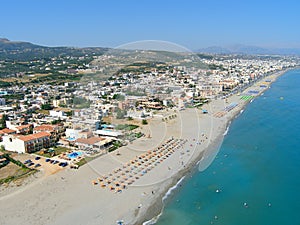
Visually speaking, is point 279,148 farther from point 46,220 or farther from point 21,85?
point 21,85

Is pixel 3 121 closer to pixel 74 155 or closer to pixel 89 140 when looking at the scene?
pixel 89 140

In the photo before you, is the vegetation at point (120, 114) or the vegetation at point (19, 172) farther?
the vegetation at point (120, 114)

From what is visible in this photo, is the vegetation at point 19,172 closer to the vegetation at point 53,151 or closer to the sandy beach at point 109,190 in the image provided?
the sandy beach at point 109,190

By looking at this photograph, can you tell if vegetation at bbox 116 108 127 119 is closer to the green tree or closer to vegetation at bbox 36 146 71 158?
vegetation at bbox 36 146 71 158

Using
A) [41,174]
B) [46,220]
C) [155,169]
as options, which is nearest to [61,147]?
[41,174]

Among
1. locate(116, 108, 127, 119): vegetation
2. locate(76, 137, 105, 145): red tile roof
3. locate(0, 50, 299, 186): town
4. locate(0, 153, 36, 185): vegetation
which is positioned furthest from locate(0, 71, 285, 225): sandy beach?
locate(116, 108, 127, 119): vegetation

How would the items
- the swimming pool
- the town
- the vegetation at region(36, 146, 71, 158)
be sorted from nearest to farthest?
1. the town
2. the swimming pool
3. the vegetation at region(36, 146, 71, 158)

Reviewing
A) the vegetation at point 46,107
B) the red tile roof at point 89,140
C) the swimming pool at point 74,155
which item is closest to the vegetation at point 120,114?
the red tile roof at point 89,140
